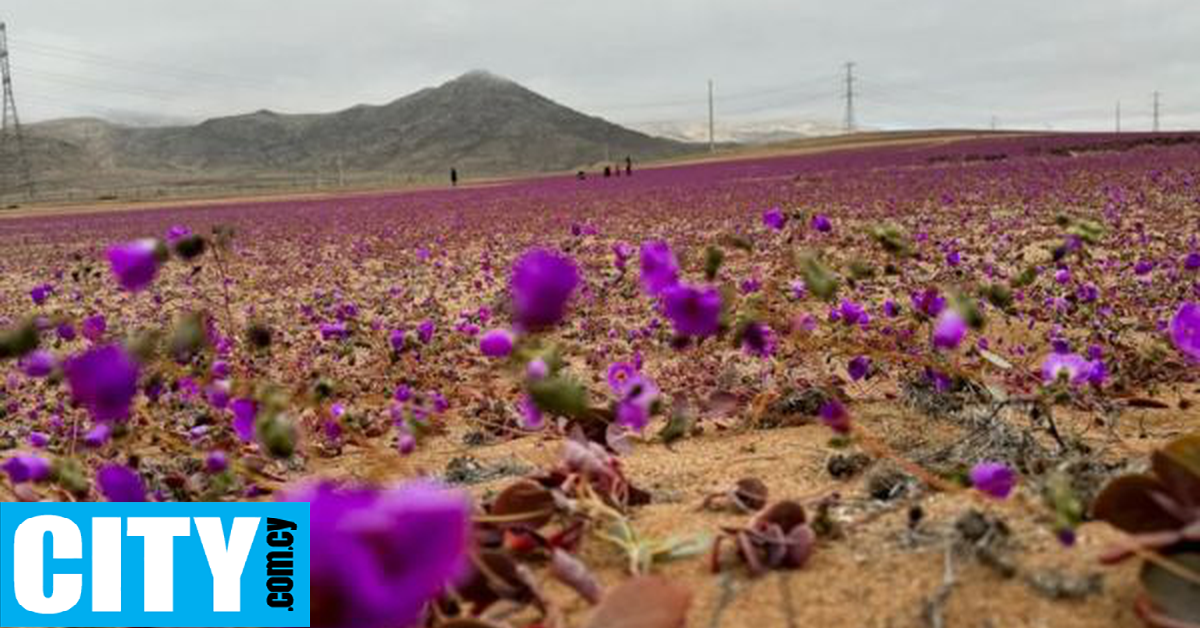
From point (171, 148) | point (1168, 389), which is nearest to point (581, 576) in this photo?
point (1168, 389)

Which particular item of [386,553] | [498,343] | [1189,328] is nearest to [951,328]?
[1189,328]

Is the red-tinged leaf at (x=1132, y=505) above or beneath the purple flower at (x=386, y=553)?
beneath

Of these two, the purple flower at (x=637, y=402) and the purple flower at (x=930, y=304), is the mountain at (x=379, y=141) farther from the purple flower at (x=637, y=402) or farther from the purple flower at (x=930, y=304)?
the purple flower at (x=637, y=402)

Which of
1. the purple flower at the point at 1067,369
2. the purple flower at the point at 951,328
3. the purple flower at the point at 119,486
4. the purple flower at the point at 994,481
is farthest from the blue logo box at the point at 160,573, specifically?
the purple flower at the point at 1067,369

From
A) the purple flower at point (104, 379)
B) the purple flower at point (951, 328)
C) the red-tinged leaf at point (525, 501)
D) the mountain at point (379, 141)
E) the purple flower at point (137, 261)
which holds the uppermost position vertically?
the mountain at point (379, 141)

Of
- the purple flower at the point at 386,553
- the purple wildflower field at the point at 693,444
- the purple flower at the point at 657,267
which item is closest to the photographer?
the purple flower at the point at 386,553

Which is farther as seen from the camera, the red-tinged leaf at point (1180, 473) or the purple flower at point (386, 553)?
the red-tinged leaf at point (1180, 473)

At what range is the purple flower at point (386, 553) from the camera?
0.83 meters

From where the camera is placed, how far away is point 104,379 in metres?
1.53

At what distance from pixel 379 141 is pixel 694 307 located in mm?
145519

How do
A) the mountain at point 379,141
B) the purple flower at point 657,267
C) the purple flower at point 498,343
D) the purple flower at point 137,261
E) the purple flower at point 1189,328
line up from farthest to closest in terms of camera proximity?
the mountain at point 379,141 → the purple flower at point 1189,328 → the purple flower at point 498,343 → the purple flower at point 657,267 → the purple flower at point 137,261

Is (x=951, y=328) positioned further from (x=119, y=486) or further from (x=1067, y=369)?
(x=119, y=486)

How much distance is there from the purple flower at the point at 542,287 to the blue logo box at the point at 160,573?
16.9 inches

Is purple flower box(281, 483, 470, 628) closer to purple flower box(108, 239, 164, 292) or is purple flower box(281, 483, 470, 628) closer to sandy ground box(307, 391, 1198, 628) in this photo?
sandy ground box(307, 391, 1198, 628)
